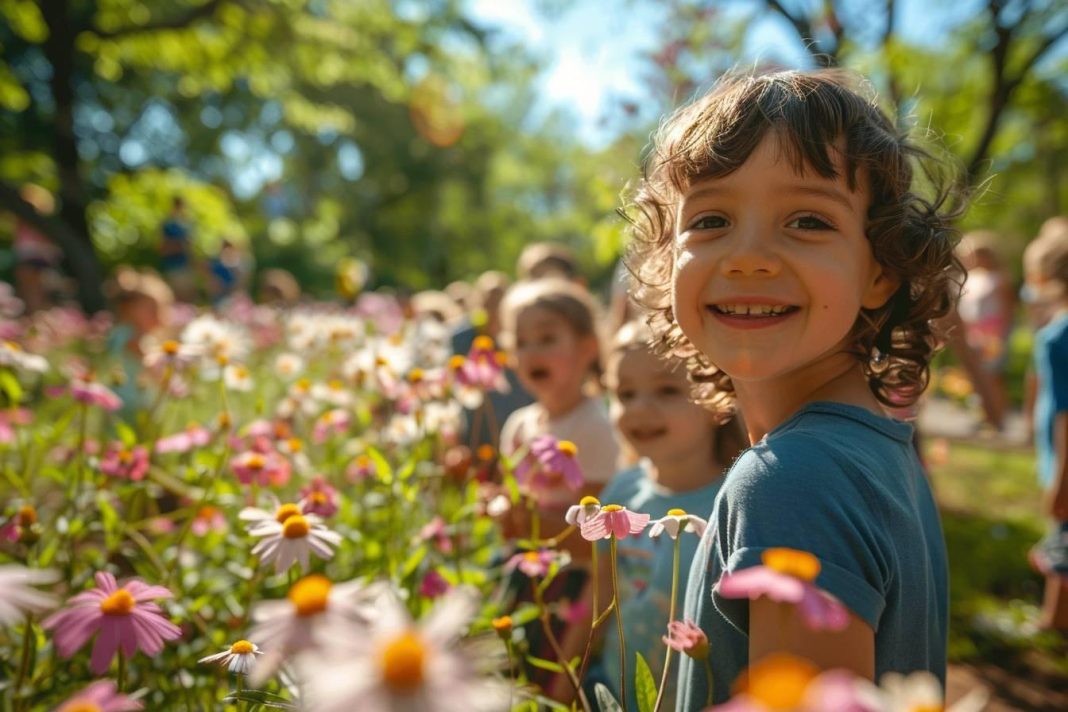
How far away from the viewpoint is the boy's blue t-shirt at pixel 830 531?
69 centimetres

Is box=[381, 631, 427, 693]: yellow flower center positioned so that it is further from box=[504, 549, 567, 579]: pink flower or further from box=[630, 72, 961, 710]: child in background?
box=[504, 549, 567, 579]: pink flower

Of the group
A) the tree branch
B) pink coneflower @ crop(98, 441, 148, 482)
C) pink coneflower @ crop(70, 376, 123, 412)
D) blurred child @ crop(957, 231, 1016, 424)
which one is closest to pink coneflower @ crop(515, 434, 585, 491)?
pink coneflower @ crop(98, 441, 148, 482)

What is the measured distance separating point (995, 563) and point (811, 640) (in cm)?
334

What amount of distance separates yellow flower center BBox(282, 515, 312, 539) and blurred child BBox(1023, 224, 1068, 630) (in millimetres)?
2520

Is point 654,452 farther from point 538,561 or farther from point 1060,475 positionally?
point 1060,475

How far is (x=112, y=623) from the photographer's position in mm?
721

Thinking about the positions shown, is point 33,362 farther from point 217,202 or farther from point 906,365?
point 217,202

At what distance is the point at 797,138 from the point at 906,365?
41 centimetres

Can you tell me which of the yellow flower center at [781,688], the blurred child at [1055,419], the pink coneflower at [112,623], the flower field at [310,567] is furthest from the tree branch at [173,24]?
the yellow flower center at [781,688]

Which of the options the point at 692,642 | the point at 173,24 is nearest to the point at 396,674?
the point at 692,642

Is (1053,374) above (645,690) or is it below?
above

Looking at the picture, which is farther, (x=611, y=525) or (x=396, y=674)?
(x=611, y=525)

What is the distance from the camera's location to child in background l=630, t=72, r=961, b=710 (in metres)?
0.70

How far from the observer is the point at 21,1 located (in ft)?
24.4
